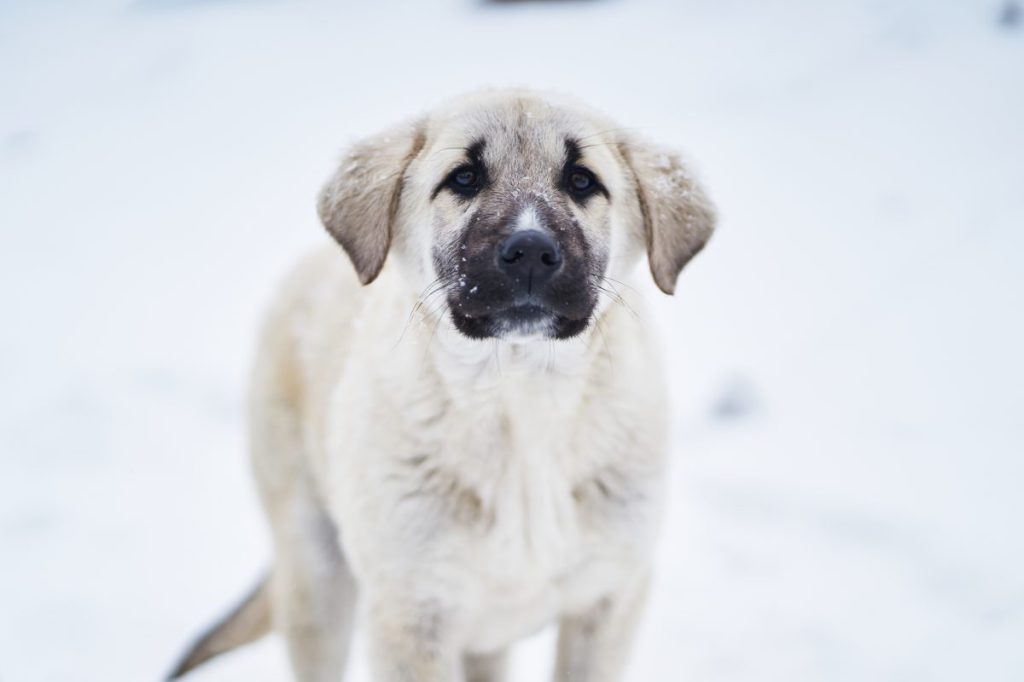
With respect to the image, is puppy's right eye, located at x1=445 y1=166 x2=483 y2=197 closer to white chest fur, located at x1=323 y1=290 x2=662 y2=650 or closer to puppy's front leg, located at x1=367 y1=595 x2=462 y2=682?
white chest fur, located at x1=323 y1=290 x2=662 y2=650

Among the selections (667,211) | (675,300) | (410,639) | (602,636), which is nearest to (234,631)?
(410,639)

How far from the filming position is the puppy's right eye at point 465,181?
283 cm

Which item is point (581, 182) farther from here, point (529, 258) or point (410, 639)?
point (410, 639)


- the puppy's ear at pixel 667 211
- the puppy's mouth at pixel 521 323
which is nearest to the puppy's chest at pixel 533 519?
the puppy's mouth at pixel 521 323

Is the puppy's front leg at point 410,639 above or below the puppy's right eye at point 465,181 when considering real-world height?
below

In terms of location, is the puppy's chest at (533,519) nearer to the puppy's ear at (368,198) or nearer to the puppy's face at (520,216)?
the puppy's face at (520,216)

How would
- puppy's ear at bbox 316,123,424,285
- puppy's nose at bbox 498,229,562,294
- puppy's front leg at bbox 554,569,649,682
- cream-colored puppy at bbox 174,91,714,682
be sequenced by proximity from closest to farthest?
puppy's nose at bbox 498,229,562,294 → cream-colored puppy at bbox 174,91,714,682 → puppy's ear at bbox 316,123,424,285 → puppy's front leg at bbox 554,569,649,682

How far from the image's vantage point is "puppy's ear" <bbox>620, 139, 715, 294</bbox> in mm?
2949

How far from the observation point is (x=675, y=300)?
6.36 m

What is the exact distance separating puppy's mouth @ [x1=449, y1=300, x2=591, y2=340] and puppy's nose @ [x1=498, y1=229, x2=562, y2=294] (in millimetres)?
73

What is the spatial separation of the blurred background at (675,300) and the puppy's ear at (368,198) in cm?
26

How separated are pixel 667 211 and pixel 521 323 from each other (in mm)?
645

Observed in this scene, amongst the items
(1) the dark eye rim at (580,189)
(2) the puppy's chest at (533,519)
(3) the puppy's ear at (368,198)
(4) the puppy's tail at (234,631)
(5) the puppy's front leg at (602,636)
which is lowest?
(4) the puppy's tail at (234,631)

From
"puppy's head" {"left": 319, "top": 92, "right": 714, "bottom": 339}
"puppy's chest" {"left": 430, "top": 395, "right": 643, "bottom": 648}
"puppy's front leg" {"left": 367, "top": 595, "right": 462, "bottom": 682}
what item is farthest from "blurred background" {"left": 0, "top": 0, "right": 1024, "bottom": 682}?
"puppy's front leg" {"left": 367, "top": 595, "right": 462, "bottom": 682}
